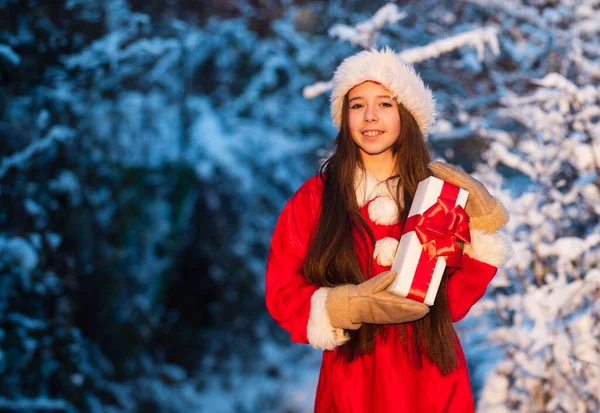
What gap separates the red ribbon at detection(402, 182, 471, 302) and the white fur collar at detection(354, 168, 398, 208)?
15 centimetres

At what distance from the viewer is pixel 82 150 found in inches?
102

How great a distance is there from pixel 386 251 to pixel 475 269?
0.19 meters

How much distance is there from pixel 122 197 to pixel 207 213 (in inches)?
12.6

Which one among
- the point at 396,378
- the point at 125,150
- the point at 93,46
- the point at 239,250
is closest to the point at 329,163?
the point at 396,378

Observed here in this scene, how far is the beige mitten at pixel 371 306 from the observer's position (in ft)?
4.35

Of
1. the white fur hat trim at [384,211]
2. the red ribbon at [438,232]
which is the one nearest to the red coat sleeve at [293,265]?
the white fur hat trim at [384,211]

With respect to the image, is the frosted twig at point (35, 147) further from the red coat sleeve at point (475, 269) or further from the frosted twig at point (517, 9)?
the red coat sleeve at point (475, 269)

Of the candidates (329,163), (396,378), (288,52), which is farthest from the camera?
(288,52)

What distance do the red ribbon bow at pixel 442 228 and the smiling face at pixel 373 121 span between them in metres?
0.22

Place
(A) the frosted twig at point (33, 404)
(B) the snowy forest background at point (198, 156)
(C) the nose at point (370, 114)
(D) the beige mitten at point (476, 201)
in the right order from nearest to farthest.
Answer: (D) the beige mitten at point (476, 201)
(C) the nose at point (370, 114)
(B) the snowy forest background at point (198, 156)
(A) the frosted twig at point (33, 404)

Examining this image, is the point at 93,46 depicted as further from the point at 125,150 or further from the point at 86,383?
the point at 86,383

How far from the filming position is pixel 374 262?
1.50 metres

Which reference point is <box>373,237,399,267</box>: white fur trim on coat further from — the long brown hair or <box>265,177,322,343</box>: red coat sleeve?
→ <box>265,177,322,343</box>: red coat sleeve

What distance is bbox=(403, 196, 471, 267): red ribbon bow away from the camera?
137 cm
